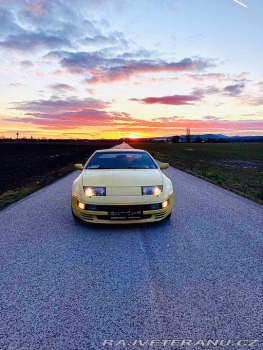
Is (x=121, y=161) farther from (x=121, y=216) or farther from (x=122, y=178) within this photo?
(x=121, y=216)

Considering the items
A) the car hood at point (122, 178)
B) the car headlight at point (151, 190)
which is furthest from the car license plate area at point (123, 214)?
the car hood at point (122, 178)

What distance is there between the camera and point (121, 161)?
24.4 ft

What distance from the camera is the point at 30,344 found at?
2.62 m

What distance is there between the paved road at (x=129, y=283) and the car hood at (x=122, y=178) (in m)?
0.80

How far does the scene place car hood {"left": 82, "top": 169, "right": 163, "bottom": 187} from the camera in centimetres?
598

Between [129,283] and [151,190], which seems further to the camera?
[151,190]

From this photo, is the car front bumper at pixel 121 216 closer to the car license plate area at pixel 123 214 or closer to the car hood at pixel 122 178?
the car license plate area at pixel 123 214

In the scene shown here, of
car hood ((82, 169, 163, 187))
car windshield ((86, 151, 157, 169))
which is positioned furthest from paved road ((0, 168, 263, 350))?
car windshield ((86, 151, 157, 169))

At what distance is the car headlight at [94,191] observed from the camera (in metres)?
5.81

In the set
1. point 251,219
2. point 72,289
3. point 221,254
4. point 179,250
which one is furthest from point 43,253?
point 251,219

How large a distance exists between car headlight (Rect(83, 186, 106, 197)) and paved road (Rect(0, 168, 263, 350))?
2.09 feet

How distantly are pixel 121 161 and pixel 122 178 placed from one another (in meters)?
1.29

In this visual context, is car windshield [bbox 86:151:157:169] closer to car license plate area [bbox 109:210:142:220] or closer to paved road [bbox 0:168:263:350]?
paved road [bbox 0:168:263:350]

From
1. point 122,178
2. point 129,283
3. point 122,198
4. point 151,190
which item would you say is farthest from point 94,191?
point 129,283
